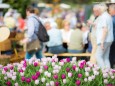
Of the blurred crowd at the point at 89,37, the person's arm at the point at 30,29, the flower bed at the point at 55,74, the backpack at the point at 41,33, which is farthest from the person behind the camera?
the backpack at the point at 41,33

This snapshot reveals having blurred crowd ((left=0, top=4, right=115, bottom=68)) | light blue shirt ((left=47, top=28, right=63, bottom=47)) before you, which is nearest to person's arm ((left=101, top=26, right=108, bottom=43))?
blurred crowd ((left=0, top=4, right=115, bottom=68))

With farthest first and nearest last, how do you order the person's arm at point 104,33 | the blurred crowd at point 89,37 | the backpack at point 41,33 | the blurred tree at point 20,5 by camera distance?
the blurred tree at point 20,5 → the backpack at point 41,33 → the blurred crowd at point 89,37 → the person's arm at point 104,33

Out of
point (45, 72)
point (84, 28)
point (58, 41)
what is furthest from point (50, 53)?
point (45, 72)

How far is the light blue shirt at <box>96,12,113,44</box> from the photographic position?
11.4m

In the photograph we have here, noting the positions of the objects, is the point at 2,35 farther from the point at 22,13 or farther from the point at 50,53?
the point at 22,13

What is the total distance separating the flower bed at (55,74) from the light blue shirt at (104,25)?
2.75 meters

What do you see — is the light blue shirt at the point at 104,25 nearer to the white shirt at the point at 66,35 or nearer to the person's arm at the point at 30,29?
the person's arm at the point at 30,29

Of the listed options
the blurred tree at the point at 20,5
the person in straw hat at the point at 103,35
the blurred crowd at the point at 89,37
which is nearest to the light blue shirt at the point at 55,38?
the blurred crowd at the point at 89,37

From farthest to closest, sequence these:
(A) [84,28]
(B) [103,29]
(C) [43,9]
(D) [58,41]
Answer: (C) [43,9] → (A) [84,28] → (D) [58,41] → (B) [103,29]

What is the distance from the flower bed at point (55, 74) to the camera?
7.90 m

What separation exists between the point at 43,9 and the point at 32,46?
677 inches

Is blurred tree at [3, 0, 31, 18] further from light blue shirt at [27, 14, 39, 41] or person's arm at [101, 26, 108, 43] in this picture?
person's arm at [101, 26, 108, 43]

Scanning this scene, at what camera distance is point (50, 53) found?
47.5 ft

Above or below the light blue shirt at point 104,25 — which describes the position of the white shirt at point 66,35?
below
